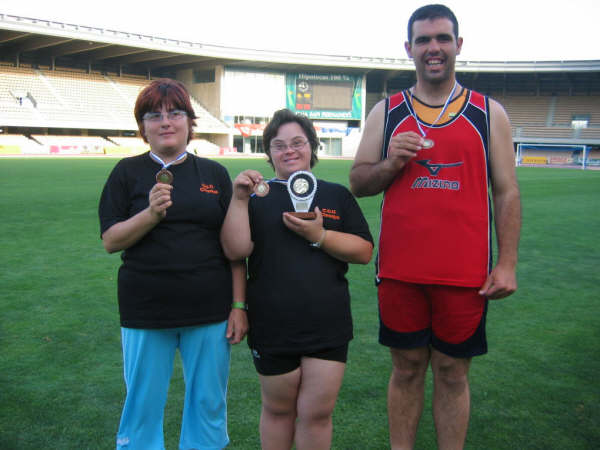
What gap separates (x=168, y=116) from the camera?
218 centimetres

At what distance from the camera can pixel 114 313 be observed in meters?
4.51

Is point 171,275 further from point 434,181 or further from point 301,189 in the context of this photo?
point 434,181

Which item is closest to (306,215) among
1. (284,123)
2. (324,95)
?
(284,123)

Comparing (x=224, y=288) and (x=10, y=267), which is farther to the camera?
(x=10, y=267)

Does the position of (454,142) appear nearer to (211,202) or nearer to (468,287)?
(468,287)

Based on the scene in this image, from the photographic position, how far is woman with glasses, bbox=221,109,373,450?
2.13 meters

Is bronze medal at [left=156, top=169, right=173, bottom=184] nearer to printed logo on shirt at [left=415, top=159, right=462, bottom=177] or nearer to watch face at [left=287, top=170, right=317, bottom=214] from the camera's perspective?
watch face at [left=287, top=170, right=317, bottom=214]

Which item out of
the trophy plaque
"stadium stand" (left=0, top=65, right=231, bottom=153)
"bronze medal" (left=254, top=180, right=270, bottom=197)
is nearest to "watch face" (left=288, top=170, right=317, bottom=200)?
the trophy plaque

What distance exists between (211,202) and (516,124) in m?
57.9

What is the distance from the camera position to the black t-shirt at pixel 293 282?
2.13m

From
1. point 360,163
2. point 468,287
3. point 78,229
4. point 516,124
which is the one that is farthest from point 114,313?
point 516,124

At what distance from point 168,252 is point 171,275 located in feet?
0.32

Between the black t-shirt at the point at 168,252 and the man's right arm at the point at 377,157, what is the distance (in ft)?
Result: 2.23

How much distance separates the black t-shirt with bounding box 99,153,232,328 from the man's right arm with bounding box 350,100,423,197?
0.68 meters
